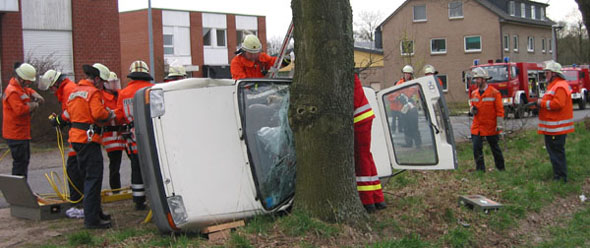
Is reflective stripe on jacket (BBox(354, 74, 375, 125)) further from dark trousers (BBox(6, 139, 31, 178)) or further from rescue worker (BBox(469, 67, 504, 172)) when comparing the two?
dark trousers (BBox(6, 139, 31, 178))

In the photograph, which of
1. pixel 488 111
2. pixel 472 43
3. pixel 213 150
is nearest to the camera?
pixel 213 150

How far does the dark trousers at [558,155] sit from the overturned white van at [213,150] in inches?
181

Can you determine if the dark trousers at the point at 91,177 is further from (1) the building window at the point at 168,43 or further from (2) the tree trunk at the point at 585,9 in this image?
(1) the building window at the point at 168,43

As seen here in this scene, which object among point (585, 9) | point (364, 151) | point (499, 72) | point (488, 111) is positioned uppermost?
point (585, 9)

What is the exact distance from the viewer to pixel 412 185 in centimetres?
802

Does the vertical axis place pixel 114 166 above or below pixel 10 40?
below

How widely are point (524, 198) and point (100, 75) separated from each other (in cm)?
520

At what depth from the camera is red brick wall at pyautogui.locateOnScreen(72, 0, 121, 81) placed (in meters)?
22.1

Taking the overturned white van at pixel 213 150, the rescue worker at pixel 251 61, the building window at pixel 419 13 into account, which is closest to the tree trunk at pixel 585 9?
the rescue worker at pixel 251 61

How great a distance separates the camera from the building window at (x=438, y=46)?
160 ft

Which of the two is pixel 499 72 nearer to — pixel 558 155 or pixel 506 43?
pixel 558 155

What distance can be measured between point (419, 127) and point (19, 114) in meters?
4.98

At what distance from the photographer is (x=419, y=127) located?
662cm

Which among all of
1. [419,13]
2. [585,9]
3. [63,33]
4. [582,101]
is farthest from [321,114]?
[419,13]
